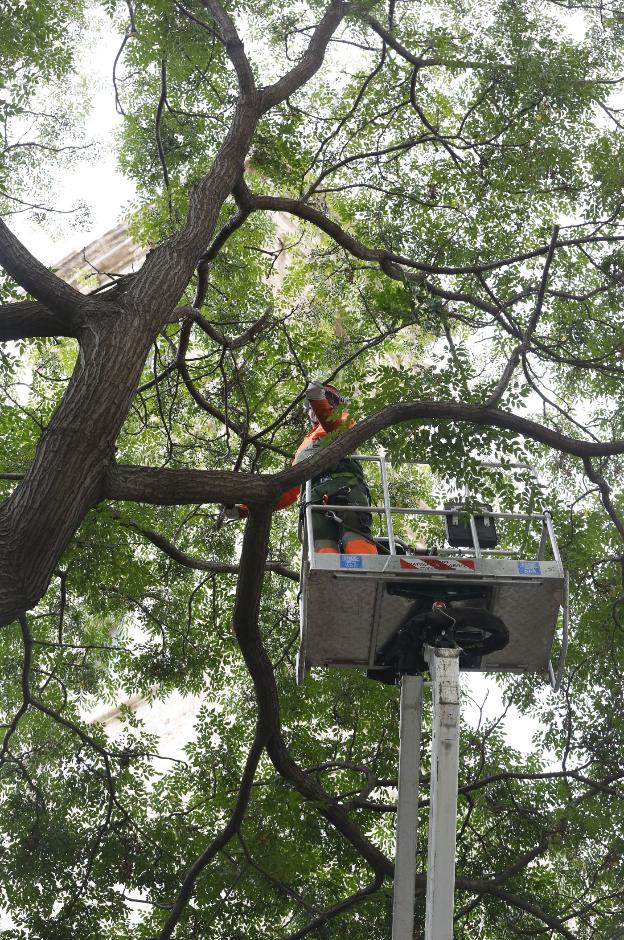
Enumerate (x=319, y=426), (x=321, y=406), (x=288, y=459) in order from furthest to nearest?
(x=288, y=459)
(x=319, y=426)
(x=321, y=406)

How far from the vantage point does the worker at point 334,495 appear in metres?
7.38

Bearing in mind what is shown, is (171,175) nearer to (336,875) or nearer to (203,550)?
(203,550)

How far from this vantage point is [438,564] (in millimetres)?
6793

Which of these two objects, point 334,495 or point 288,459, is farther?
point 288,459

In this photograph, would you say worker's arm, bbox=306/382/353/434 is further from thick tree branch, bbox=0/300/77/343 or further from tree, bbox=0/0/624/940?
thick tree branch, bbox=0/300/77/343

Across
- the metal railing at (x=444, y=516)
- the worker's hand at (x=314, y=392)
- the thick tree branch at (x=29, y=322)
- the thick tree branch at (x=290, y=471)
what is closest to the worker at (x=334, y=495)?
the worker's hand at (x=314, y=392)

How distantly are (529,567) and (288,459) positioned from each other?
5.06 meters

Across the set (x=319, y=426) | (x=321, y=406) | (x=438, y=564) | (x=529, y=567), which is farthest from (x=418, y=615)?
(x=319, y=426)

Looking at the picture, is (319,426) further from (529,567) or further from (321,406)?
(529,567)

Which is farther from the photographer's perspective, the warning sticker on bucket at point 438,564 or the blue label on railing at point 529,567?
the blue label on railing at point 529,567

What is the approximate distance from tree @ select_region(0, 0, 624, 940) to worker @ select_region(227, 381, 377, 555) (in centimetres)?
38

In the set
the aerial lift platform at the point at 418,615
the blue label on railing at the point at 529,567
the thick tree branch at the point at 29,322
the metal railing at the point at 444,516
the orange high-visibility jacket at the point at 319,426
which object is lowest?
the aerial lift platform at the point at 418,615

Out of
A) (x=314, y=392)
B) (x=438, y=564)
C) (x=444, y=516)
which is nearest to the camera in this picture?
(x=438, y=564)

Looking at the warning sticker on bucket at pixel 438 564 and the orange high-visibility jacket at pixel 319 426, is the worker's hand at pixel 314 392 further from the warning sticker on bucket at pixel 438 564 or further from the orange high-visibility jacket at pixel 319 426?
the warning sticker on bucket at pixel 438 564
